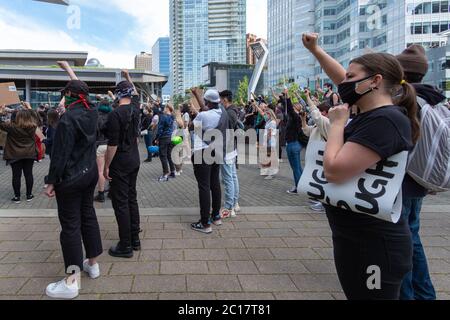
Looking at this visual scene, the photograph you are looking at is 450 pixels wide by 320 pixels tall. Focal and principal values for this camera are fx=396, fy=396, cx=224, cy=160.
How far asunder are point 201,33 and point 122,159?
172 m

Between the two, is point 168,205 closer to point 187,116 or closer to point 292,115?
point 292,115

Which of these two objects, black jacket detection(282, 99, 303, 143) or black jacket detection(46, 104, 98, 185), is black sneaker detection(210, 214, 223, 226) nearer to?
black jacket detection(46, 104, 98, 185)

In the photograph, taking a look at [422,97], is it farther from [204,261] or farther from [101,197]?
[101,197]

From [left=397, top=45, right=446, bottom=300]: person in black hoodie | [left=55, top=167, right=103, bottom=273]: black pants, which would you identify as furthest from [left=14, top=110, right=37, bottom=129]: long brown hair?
[left=397, top=45, right=446, bottom=300]: person in black hoodie

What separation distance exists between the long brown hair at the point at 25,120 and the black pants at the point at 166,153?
345 cm

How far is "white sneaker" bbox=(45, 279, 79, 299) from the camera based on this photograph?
11.4 feet

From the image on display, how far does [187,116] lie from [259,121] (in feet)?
8.55

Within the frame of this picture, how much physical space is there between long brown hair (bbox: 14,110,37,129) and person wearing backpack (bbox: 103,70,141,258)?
380 centimetres

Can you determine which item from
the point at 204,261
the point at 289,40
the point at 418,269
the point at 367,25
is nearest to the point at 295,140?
the point at 204,261

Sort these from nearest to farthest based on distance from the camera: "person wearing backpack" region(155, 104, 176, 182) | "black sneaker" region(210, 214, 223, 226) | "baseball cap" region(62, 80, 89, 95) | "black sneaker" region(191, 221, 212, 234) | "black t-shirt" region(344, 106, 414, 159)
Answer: "black t-shirt" region(344, 106, 414, 159), "baseball cap" region(62, 80, 89, 95), "black sneaker" region(191, 221, 212, 234), "black sneaker" region(210, 214, 223, 226), "person wearing backpack" region(155, 104, 176, 182)

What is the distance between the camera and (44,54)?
2260 inches

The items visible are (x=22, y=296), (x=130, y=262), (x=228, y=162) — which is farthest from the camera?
(x=228, y=162)

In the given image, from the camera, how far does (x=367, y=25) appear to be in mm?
59281

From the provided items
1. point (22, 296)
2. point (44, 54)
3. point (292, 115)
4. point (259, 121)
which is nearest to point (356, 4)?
point (44, 54)
